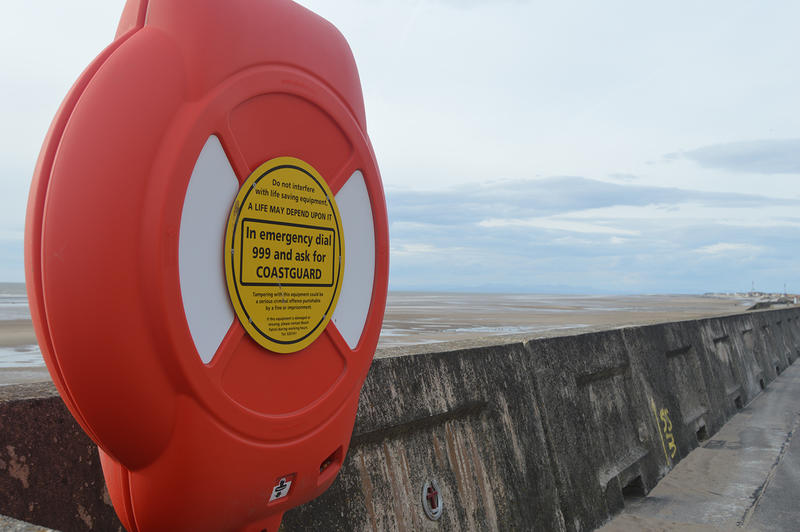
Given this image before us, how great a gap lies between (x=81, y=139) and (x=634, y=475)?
12.2ft

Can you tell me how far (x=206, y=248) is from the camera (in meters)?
1.35

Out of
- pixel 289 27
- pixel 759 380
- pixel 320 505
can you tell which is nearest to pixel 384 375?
pixel 320 505

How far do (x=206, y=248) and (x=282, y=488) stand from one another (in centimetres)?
62

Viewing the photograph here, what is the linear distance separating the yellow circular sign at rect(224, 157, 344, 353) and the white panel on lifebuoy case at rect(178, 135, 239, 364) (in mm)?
24

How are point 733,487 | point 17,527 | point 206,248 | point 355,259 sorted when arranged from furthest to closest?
point 733,487 → point 355,259 → point 206,248 → point 17,527

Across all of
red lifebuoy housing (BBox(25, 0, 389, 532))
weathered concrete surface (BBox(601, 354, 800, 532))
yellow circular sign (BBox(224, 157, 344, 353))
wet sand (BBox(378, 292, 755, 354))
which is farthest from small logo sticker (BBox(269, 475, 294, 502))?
weathered concrete surface (BBox(601, 354, 800, 532))

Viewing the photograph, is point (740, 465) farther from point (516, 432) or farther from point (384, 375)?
point (384, 375)

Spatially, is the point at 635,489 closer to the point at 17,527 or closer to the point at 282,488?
the point at 282,488

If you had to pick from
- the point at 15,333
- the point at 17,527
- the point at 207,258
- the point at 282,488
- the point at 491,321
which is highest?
the point at 15,333

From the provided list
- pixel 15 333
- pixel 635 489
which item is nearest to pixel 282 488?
pixel 635 489

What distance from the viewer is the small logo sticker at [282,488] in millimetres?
1566

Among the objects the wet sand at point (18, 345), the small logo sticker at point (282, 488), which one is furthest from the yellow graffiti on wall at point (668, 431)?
the wet sand at point (18, 345)

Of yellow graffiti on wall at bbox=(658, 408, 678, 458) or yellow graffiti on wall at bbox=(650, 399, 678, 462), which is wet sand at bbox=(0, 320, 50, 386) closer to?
yellow graffiti on wall at bbox=(650, 399, 678, 462)

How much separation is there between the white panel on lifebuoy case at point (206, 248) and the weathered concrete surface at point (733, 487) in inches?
108
